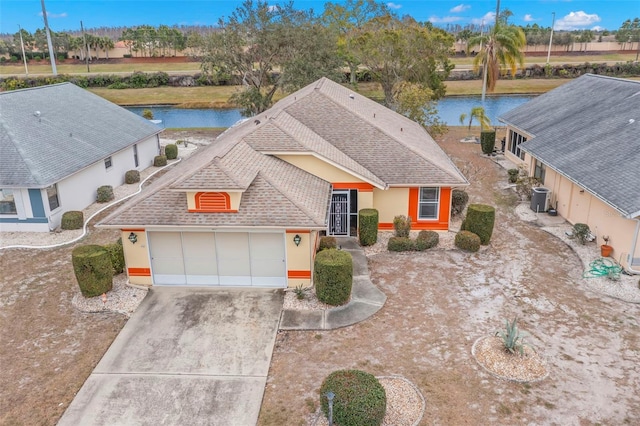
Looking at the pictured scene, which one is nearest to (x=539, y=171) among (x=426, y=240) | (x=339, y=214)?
(x=426, y=240)

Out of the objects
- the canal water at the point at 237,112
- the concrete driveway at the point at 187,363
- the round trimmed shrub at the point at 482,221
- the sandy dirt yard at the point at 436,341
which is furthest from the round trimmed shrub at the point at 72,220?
the canal water at the point at 237,112

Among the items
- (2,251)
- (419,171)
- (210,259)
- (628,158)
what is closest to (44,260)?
(2,251)

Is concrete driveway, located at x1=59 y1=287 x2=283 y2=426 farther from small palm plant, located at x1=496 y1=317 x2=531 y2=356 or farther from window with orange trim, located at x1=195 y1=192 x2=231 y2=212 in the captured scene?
small palm plant, located at x1=496 y1=317 x2=531 y2=356

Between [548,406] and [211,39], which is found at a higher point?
[211,39]

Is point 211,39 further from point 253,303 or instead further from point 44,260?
point 253,303

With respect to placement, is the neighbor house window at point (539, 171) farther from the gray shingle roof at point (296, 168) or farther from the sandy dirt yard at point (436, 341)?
the sandy dirt yard at point (436, 341)

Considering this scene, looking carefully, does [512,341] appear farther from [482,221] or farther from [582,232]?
[582,232]
